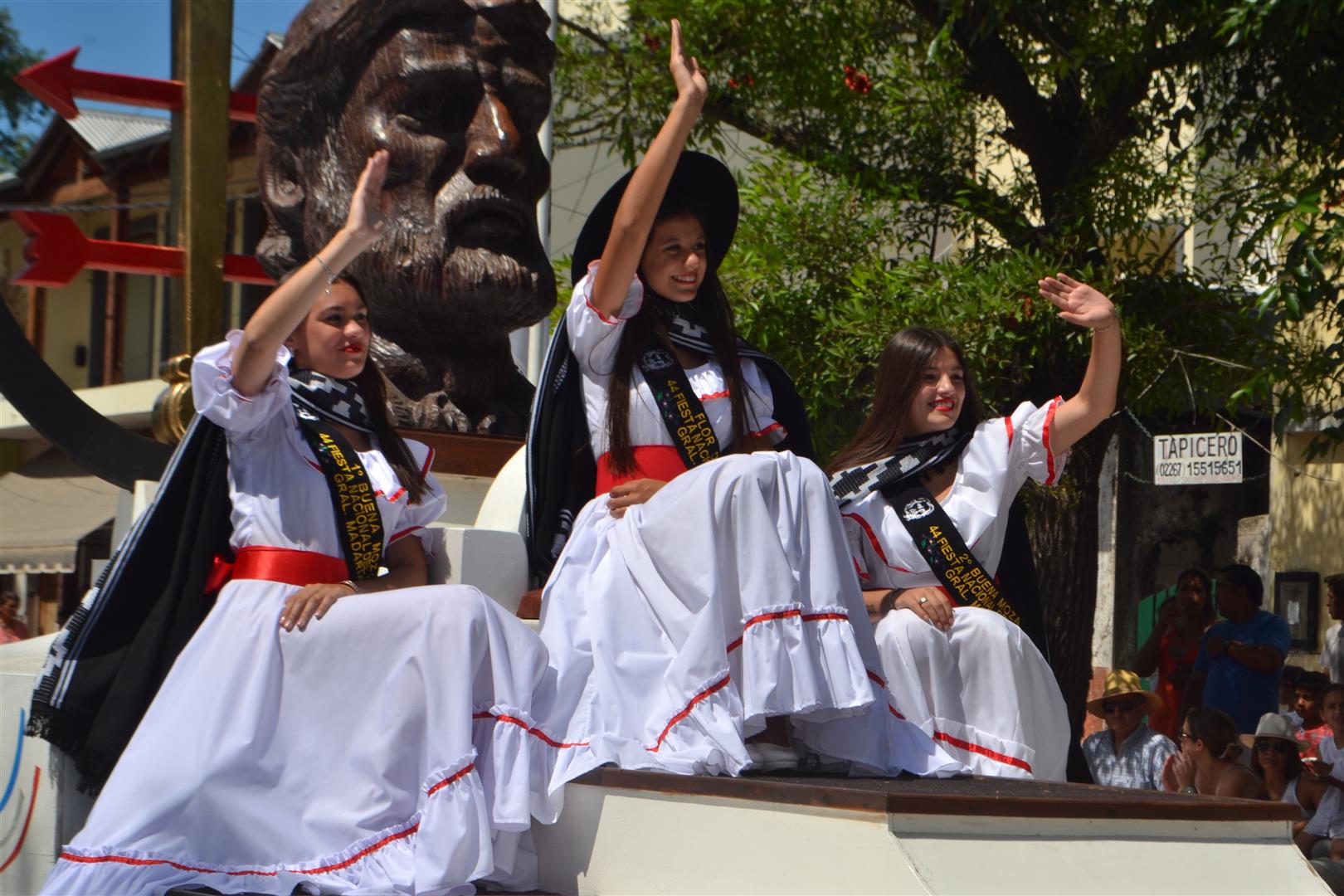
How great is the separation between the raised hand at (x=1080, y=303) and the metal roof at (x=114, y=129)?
15151 millimetres

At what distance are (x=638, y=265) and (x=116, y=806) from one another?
1.90m

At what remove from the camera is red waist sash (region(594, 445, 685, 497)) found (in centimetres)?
426

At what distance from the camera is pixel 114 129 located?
19.3m

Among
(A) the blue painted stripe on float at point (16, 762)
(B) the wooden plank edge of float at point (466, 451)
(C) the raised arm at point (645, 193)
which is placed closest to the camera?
(C) the raised arm at point (645, 193)

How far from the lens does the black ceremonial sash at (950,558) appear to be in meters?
4.38

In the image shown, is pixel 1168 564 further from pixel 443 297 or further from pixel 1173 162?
pixel 443 297

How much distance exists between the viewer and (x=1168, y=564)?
1475 cm

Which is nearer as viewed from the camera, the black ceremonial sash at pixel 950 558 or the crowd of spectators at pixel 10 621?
the black ceremonial sash at pixel 950 558

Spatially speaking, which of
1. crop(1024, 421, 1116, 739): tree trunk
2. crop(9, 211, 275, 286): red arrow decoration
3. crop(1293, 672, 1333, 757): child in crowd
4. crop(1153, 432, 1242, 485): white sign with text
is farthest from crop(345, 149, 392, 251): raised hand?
crop(1153, 432, 1242, 485): white sign with text

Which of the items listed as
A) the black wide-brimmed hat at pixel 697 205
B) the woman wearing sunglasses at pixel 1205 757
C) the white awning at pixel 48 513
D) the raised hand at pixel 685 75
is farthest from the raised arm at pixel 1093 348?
the white awning at pixel 48 513

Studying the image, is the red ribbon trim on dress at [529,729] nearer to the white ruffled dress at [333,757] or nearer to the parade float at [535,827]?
the white ruffled dress at [333,757]

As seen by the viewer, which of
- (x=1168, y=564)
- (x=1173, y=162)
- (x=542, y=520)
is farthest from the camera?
(x=1168, y=564)

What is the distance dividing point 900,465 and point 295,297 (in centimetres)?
177

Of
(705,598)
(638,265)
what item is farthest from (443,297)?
(705,598)
